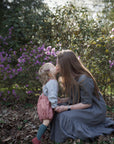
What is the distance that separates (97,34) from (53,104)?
2492 millimetres

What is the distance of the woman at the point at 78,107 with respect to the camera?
254 cm

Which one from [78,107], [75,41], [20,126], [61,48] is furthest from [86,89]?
[61,48]

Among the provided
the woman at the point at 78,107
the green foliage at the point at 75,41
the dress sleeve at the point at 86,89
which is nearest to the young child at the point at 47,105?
the woman at the point at 78,107

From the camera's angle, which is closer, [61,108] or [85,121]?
[85,121]

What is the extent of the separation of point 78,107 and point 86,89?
29 cm

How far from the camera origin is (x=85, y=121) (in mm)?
2594

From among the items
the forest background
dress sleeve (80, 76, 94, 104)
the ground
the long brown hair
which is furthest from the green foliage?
dress sleeve (80, 76, 94, 104)

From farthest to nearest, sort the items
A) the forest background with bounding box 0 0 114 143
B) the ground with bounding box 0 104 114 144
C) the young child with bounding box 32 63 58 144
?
the forest background with bounding box 0 0 114 143 → the ground with bounding box 0 104 114 144 → the young child with bounding box 32 63 58 144

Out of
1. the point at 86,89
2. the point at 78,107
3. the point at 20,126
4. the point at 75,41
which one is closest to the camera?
the point at 86,89

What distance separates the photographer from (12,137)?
10.2 feet

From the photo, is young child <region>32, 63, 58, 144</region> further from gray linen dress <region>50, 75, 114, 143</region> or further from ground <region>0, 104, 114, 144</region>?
ground <region>0, 104, 114, 144</region>

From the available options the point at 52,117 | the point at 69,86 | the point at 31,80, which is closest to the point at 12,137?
the point at 52,117

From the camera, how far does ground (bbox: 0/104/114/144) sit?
9.68 ft

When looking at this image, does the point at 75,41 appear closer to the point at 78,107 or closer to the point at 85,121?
the point at 78,107
